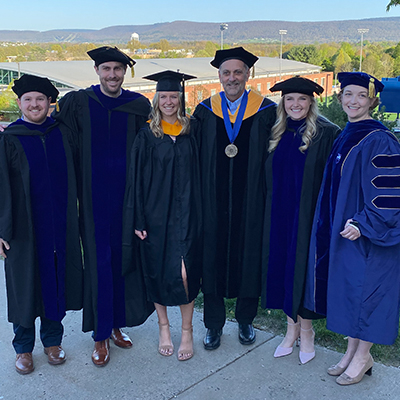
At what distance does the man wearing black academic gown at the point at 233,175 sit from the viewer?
10.7ft

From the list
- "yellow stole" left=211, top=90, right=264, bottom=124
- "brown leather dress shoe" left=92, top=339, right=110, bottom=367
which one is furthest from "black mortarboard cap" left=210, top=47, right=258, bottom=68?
"brown leather dress shoe" left=92, top=339, right=110, bottom=367

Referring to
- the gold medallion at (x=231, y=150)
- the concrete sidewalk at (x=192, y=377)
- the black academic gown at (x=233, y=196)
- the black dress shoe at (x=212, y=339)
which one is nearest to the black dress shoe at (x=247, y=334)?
the concrete sidewalk at (x=192, y=377)

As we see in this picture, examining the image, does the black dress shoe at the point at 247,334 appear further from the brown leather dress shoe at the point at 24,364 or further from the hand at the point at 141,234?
the brown leather dress shoe at the point at 24,364

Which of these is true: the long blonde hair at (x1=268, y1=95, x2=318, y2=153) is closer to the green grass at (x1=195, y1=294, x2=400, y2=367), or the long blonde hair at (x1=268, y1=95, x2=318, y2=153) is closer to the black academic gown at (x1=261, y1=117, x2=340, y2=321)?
the black academic gown at (x1=261, y1=117, x2=340, y2=321)

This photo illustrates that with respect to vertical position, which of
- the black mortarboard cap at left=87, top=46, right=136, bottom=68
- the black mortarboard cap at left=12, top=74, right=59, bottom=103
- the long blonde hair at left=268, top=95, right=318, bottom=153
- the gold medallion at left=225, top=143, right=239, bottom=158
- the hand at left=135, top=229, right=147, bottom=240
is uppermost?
the black mortarboard cap at left=87, top=46, right=136, bottom=68

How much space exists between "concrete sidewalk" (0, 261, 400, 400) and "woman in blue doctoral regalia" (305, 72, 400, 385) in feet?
0.61

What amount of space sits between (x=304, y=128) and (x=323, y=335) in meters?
1.63

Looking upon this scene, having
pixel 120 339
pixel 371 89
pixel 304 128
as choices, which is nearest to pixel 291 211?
pixel 304 128

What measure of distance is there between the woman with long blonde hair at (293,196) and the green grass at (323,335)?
0.95 ft

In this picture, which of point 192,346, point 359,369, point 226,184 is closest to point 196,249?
point 226,184

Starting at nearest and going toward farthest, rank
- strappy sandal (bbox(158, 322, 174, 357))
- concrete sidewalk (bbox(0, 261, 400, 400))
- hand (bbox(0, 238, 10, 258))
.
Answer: concrete sidewalk (bbox(0, 261, 400, 400))
hand (bbox(0, 238, 10, 258))
strappy sandal (bbox(158, 322, 174, 357))

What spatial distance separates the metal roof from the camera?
37250mm

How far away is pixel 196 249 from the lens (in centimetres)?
329

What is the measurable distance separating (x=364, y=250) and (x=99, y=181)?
5.87 feet
